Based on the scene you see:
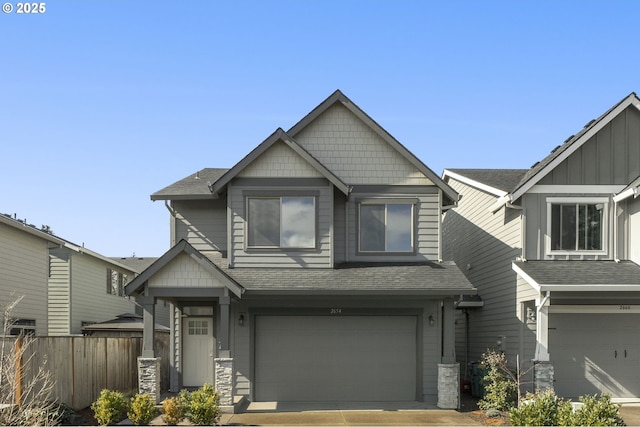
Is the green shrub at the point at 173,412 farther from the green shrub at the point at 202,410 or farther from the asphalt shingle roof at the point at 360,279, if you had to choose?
the asphalt shingle roof at the point at 360,279

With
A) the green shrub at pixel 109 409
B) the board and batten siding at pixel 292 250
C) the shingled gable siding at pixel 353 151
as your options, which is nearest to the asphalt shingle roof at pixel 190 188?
the board and batten siding at pixel 292 250

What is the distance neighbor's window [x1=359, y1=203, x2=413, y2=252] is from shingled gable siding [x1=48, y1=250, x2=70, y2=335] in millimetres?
14246

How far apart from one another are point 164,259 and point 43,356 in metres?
3.41

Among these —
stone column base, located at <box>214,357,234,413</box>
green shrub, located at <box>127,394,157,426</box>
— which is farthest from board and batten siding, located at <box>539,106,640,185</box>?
green shrub, located at <box>127,394,157,426</box>

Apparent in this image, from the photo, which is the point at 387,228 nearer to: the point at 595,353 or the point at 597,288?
the point at 597,288

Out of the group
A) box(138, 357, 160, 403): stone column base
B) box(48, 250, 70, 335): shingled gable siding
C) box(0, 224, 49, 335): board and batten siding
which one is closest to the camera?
box(138, 357, 160, 403): stone column base

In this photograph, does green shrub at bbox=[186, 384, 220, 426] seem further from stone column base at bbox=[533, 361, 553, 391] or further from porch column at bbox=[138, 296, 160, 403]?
stone column base at bbox=[533, 361, 553, 391]

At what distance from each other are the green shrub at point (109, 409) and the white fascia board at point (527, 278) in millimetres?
10084

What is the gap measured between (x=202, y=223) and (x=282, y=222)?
8.85ft

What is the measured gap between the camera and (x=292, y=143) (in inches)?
731

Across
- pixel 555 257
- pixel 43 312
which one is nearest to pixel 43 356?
pixel 43 312

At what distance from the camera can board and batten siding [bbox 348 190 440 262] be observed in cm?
1925

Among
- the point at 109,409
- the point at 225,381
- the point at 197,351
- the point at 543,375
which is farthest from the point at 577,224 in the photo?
the point at 109,409

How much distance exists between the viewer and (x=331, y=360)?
1900 cm
